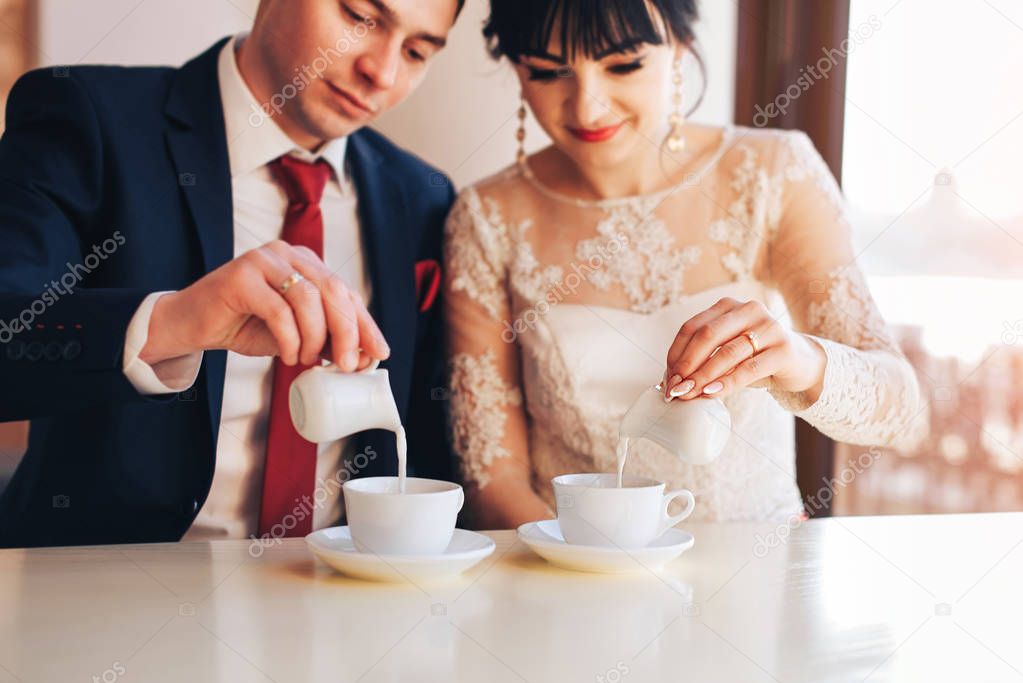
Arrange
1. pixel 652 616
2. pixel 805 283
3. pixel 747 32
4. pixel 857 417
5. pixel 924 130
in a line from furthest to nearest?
→ pixel 747 32 < pixel 924 130 < pixel 805 283 < pixel 857 417 < pixel 652 616

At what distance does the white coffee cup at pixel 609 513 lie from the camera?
1126 millimetres

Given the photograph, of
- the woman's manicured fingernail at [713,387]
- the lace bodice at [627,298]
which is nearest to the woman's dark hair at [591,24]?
the lace bodice at [627,298]

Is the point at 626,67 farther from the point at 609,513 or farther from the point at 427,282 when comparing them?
the point at 609,513

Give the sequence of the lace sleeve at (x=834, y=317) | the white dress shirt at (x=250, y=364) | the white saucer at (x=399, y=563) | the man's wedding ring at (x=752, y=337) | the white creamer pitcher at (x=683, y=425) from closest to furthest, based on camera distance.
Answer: the white saucer at (x=399, y=563) < the white creamer pitcher at (x=683, y=425) < the man's wedding ring at (x=752, y=337) < the lace sleeve at (x=834, y=317) < the white dress shirt at (x=250, y=364)

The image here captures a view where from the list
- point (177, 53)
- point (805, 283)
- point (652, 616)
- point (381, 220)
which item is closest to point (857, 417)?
point (805, 283)

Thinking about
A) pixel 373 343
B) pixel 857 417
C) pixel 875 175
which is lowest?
pixel 857 417

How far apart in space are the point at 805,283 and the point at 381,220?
0.79m

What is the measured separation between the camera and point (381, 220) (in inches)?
73.7

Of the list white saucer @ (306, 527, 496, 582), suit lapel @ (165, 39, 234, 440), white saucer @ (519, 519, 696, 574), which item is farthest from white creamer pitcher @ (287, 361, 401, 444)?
suit lapel @ (165, 39, 234, 440)

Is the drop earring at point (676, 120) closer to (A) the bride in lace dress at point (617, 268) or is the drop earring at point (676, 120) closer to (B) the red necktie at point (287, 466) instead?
(A) the bride in lace dress at point (617, 268)

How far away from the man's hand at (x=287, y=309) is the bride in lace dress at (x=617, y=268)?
745 mm

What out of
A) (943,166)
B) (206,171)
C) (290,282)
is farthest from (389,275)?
(943,166)

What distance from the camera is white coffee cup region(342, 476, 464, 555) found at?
1058 millimetres

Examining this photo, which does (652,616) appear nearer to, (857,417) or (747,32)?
(857,417)
